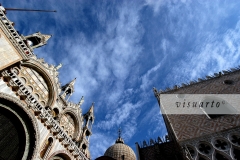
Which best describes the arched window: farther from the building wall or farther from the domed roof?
the domed roof

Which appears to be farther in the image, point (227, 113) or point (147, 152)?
point (147, 152)

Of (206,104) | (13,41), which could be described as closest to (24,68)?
(13,41)

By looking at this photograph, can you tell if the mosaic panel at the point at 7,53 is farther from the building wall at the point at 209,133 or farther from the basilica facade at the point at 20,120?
the building wall at the point at 209,133

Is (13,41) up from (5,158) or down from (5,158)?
up

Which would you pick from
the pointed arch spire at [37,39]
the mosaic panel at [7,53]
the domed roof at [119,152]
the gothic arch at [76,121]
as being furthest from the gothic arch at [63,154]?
the pointed arch spire at [37,39]

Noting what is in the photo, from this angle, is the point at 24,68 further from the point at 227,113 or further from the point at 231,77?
the point at 231,77

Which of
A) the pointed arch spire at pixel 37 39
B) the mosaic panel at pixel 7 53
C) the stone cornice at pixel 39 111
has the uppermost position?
the pointed arch spire at pixel 37 39

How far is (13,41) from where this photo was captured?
28.5 ft

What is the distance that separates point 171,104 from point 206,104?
194cm

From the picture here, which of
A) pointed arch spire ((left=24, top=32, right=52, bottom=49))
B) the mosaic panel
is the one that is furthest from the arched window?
pointed arch spire ((left=24, top=32, right=52, bottom=49))

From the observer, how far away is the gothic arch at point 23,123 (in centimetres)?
825

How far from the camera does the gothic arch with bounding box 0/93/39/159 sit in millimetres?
8250

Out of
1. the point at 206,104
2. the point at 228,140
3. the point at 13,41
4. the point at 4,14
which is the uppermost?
the point at 4,14

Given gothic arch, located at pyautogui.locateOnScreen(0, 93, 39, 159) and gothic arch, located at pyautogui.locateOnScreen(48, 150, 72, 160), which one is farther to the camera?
gothic arch, located at pyautogui.locateOnScreen(48, 150, 72, 160)
